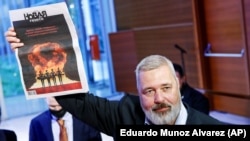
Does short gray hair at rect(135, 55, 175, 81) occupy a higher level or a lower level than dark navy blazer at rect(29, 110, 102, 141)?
higher

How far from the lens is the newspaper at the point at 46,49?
4.04ft

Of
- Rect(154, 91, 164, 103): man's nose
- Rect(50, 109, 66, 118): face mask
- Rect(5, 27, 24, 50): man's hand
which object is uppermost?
Rect(5, 27, 24, 50): man's hand

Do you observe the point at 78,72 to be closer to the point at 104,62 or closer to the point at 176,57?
the point at 176,57

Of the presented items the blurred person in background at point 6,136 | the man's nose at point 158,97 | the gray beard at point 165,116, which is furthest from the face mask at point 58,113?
the man's nose at point 158,97

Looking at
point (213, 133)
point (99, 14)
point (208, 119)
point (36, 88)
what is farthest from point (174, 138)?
point (99, 14)

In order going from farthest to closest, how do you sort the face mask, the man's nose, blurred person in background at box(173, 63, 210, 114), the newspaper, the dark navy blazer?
1. blurred person in background at box(173, 63, 210, 114)
2. the face mask
3. the dark navy blazer
4. the newspaper
5. the man's nose

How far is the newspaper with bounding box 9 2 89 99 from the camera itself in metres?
1.23

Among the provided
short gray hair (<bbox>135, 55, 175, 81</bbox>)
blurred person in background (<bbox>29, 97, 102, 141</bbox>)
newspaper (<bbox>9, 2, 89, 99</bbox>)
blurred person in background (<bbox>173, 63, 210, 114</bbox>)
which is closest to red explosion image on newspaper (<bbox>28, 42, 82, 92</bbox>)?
newspaper (<bbox>9, 2, 89, 99</bbox>)

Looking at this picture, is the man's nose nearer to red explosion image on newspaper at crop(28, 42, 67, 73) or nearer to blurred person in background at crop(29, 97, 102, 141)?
red explosion image on newspaper at crop(28, 42, 67, 73)

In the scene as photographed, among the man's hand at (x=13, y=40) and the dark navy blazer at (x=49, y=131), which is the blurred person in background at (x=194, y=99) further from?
the man's hand at (x=13, y=40)

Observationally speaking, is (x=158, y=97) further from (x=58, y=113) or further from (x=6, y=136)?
(x=6, y=136)

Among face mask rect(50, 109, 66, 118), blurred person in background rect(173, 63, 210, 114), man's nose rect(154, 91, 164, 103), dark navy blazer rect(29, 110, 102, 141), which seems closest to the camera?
man's nose rect(154, 91, 164, 103)

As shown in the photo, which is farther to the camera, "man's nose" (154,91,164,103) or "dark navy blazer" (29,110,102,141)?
"dark navy blazer" (29,110,102,141)

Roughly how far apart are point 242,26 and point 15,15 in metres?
3.22
